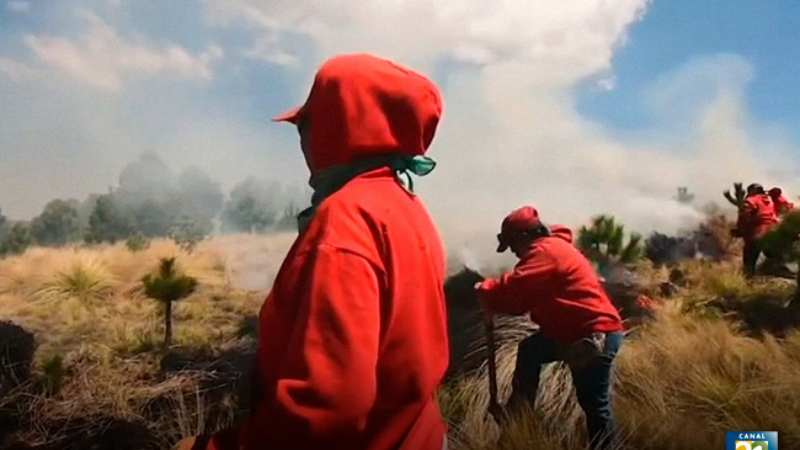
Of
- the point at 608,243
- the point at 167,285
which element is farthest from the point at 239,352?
the point at 608,243

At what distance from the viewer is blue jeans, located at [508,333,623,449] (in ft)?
7.25

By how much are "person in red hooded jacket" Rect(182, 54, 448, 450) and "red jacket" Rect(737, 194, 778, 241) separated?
5.32 ft

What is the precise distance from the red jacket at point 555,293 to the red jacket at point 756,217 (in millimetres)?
555

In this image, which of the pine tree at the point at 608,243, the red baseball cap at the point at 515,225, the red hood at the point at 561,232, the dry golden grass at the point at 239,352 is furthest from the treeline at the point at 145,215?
the pine tree at the point at 608,243

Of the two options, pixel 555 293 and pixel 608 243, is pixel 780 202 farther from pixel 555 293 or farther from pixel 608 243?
pixel 555 293

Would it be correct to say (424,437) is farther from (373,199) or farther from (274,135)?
(274,135)

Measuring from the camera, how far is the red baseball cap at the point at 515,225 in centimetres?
221

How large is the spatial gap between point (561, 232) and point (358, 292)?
1441 millimetres

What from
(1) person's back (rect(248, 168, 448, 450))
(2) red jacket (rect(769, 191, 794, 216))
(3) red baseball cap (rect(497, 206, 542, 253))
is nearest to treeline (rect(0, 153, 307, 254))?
(3) red baseball cap (rect(497, 206, 542, 253))

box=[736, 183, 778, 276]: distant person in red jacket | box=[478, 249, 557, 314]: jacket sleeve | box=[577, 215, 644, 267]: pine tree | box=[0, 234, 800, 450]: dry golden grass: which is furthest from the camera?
box=[736, 183, 778, 276]: distant person in red jacket

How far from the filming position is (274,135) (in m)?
2.16

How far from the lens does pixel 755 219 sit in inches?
98.3

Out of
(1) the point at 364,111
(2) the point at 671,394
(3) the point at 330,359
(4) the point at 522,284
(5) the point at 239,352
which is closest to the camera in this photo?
(3) the point at 330,359

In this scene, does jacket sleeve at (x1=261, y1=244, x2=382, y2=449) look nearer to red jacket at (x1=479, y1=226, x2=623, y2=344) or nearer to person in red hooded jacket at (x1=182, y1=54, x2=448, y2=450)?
person in red hooded jacket at (x1=182, y1=54, x2=448, y2=450)
